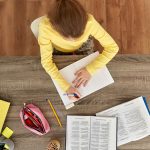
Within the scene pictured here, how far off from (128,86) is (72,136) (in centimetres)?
28

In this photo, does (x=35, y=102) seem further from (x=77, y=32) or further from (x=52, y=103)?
(x=77, y=32)

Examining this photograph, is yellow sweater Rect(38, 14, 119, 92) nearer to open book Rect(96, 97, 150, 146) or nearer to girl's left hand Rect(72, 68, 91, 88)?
girl's left hand Rect(72, 68, 91, 88)

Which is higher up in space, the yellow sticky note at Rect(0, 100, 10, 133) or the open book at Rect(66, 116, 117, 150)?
the yellow sticky note at Rect(0, 100, 10, 133)

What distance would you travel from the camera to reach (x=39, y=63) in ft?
3.58

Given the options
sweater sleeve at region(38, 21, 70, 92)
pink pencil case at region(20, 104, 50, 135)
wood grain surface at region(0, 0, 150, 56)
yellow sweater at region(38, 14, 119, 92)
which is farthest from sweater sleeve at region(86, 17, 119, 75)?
wood grain surface at region(0, 0, 150, 56)

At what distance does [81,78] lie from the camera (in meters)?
1.05

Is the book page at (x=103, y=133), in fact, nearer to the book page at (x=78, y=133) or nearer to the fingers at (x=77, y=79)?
the book page at (x=78, y=133)

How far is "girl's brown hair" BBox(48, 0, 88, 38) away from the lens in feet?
3.01

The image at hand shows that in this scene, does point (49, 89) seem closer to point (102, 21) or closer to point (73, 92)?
point (73, 92)

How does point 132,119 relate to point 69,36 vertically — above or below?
below

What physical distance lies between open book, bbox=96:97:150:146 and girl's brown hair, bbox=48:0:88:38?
0.33m

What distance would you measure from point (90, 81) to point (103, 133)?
0.66ft

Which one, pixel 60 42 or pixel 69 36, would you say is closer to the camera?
pixel 69 36

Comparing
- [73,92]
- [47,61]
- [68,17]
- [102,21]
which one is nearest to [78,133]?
[73,92]
